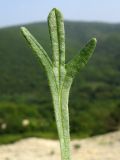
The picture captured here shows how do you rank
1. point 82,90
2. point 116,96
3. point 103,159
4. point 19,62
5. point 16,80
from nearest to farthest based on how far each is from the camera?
point 103,159 → point 116,96 → point 82,90 → point 16,80 → point 19,62

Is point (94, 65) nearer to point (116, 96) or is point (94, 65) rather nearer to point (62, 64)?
point (116, 96)

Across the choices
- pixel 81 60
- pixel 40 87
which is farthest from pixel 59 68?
pixel 40 87

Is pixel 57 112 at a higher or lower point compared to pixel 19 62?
lower

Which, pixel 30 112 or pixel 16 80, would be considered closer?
pixel 30 112

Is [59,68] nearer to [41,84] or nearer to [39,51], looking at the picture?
[39,51]

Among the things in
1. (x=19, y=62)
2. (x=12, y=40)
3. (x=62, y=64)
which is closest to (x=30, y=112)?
(x=62, y=64)

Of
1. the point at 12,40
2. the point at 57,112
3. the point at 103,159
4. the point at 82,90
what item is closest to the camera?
the point at 57,112

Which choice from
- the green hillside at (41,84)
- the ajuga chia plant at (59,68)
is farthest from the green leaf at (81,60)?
the green hillside at (41,84)

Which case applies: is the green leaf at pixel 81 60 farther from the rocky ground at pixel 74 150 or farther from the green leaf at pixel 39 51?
the rocky ground at pixel 74 150
